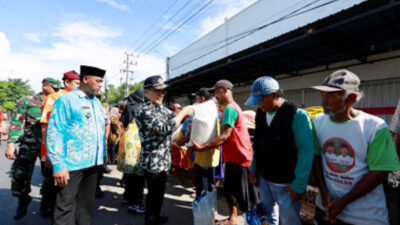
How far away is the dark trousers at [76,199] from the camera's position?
7.11 ft

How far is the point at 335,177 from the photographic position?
161 cm

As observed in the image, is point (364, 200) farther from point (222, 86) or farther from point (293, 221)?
point (222, 86)

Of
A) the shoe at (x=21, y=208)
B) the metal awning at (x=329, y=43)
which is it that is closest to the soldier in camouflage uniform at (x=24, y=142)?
the shoe at (x=21, y=208)

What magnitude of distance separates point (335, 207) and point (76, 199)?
2.55m

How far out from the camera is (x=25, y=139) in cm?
336

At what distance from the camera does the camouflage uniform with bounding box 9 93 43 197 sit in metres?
3.27

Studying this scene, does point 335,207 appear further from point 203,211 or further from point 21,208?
point 21,208

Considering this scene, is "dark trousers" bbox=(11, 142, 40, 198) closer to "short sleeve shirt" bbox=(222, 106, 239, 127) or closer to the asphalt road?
the asphalt road

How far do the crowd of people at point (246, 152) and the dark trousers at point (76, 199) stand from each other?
0.03 feet

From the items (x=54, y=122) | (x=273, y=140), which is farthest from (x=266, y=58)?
(x=54, y=122)

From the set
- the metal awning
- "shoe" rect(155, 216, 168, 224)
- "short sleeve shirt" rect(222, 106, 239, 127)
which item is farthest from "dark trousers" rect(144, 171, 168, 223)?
the metal awning

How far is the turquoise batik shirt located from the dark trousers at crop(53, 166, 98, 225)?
0.13 m

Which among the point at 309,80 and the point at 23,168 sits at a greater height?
the point at 309,80

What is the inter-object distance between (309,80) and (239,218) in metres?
7.74
